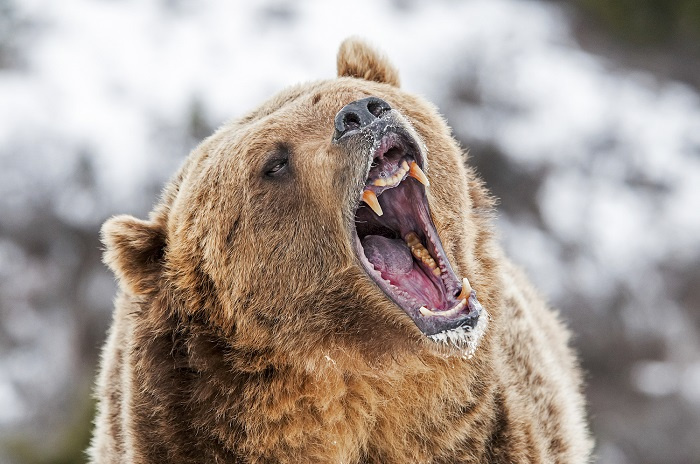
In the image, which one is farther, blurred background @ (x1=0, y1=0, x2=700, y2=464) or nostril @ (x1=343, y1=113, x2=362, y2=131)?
blurred background @ (x1=0, y1=0, x2=700, y2=464)

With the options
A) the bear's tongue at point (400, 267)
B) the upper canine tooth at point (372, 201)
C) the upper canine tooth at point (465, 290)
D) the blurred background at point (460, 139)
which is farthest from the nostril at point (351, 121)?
the blurred background at point (460, 139)

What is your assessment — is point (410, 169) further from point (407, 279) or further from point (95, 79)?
point (95, 79)

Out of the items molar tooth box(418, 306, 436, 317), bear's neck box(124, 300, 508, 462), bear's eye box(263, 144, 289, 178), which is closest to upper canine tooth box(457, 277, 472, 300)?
molar tooth box(418, 306, 436, 317)

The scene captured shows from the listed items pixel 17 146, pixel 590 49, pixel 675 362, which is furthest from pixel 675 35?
pixel 17 146

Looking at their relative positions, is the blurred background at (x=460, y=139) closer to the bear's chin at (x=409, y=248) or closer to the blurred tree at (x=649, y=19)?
the blurred tree at (x=649, y=19)

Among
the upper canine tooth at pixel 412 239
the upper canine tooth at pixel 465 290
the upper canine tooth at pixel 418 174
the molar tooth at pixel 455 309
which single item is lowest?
the molar tooth at pixel 455 309

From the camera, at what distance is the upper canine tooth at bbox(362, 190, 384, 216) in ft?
11.4

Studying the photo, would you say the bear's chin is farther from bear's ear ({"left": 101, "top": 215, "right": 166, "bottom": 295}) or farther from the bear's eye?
bear's ear ({"left": 101, "top": 215, "right": 166, "bottom": 295})

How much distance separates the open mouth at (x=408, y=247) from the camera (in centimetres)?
329

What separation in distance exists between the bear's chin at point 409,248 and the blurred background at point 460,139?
Result: 586 cm

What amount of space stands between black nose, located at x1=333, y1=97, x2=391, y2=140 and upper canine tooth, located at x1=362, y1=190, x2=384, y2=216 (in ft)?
0.92

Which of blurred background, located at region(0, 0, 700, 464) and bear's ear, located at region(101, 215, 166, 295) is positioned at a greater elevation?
bear's ear, located at region(101, 215, 166, 295)

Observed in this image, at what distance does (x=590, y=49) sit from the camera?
2066cm

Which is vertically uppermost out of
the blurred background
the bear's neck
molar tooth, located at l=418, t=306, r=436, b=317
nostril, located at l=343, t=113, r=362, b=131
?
nostril, located at l=343, t=113, r=362, b=131
